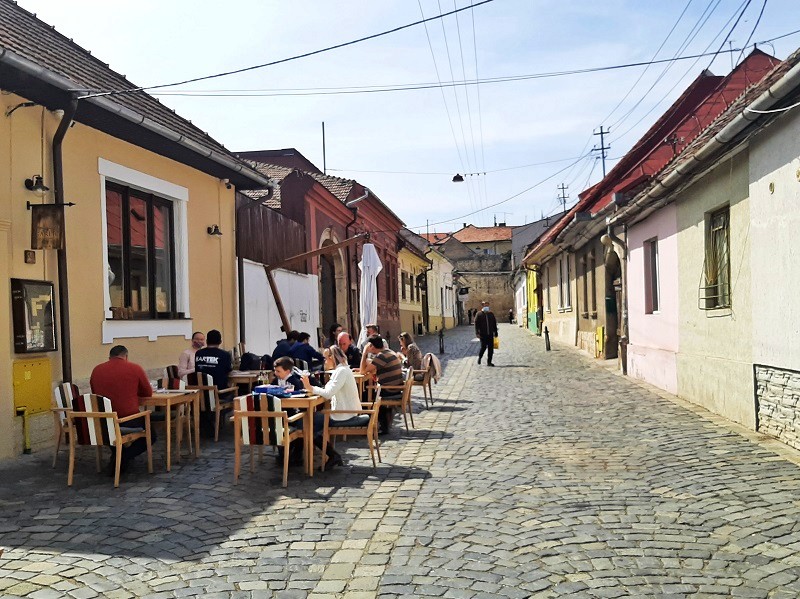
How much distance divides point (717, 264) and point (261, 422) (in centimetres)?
686

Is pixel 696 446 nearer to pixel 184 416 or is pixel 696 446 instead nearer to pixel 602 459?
pixel 602 459

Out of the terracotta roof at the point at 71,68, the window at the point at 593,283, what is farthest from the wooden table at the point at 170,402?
the window at the point at 593,283

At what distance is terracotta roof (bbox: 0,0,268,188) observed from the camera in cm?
812

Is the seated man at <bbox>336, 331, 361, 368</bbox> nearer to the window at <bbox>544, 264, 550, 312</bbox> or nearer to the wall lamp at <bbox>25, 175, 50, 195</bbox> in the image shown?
the wall lamp at <bbox>25, 175, 50, 195</bbox>

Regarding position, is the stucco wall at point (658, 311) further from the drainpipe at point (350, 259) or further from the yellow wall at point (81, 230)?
the drainpipe at point (350, 259)

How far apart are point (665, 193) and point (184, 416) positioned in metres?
8.05

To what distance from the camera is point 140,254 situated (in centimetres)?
1083

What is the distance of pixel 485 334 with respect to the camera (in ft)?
66.5

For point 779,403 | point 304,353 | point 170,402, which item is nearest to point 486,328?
point 304,353

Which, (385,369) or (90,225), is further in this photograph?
(385,369)

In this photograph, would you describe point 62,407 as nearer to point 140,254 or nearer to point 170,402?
point 170,402

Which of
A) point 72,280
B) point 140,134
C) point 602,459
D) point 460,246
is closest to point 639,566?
point 602,459

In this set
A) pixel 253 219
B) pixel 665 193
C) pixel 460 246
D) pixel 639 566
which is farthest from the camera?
pixel 460 246

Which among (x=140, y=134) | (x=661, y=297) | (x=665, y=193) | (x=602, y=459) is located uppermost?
(x=140, y=134)
